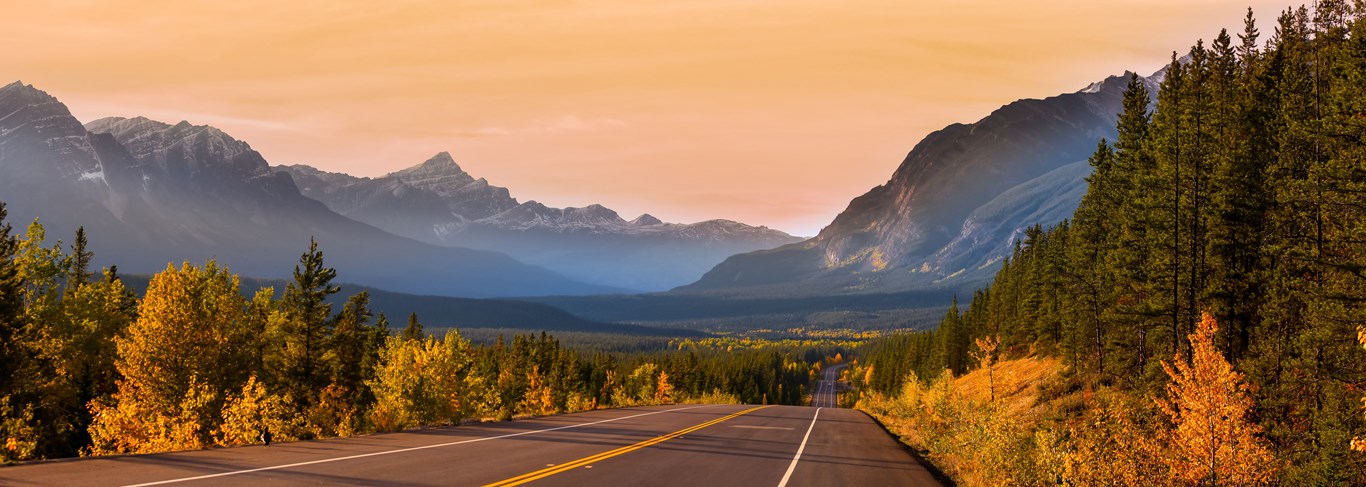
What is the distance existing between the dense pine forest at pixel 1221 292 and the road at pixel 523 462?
4.24 m

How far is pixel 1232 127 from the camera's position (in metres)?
41.5

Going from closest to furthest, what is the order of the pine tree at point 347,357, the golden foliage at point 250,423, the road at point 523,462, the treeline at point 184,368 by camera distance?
the road at point 523,462
the golden foliage at point 250,423
the treeline at point 184,368
the pine tree at point 347,357

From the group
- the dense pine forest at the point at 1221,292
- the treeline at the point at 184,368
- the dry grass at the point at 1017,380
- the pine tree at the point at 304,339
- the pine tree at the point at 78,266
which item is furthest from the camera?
the dry grass at the point at 1017,380

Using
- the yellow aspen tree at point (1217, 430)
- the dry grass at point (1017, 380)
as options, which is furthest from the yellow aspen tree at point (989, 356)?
the yellow aspen tree at point (1217, 430)

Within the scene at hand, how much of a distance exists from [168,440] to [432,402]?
10.6 metres

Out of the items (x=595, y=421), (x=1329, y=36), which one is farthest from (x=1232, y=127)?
(x=595, y=421)

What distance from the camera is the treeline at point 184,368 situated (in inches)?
1351

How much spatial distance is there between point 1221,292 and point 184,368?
156 feet

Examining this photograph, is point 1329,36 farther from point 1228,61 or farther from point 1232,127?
point 1228,61

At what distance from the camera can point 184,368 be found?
3953cm

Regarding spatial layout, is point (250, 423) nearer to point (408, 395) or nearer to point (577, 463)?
point (408, 395)

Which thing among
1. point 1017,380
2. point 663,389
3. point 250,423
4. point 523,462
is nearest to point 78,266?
point 250,423

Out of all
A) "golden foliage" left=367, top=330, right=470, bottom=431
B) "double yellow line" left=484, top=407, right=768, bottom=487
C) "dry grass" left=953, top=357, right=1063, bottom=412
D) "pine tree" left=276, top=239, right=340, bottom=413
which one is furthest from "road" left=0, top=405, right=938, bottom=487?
"dry grass" left=953, top=357, right=1063, bottom=412

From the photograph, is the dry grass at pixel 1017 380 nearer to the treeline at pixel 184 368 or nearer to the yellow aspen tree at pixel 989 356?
the yellow aspen tree at pixel 989 356
